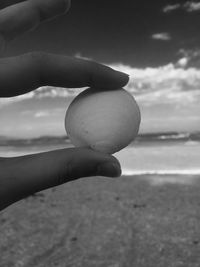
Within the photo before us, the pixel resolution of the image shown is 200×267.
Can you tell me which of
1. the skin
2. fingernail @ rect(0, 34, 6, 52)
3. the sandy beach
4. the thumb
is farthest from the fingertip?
the sandy beach

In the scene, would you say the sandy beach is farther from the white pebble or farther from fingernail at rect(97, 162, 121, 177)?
fingernail at rect(97, 162, 121, 177)

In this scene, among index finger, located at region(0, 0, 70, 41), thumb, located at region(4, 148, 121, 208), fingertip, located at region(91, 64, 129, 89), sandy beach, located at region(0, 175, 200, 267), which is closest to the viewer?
thumb, located at region(4, 148, 121, 208)

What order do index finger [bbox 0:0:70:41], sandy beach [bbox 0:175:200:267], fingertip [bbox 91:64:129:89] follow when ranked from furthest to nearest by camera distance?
1. sandy beach [bbox 0:175:200:267]
2. index finger [bbox 0:0:70:41]
3. fingertip [bbox 91:64:129:89]

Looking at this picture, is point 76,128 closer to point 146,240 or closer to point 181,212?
point 146,240

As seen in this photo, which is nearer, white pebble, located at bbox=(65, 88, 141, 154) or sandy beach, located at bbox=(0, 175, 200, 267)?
white pebble, located at bbox=(65, 88, 141, 154)

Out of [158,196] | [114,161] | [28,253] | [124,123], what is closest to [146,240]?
[28,253]

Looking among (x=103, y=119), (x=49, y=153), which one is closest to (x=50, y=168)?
(x=49, y=153)

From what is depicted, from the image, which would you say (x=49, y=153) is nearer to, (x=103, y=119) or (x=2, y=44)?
(x=103, y=119)

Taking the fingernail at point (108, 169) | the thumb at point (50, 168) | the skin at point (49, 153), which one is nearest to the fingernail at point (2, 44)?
the skin at point (49, 153)
